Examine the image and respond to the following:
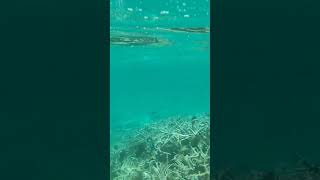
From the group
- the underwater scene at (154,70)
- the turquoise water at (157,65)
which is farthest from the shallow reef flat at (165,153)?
the turquoise water at (157,65)

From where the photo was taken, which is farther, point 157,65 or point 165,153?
point 165,153

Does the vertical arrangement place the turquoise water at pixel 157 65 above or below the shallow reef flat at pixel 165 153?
above

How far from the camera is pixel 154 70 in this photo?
14.5ft

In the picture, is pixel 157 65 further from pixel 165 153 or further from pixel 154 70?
pixel 165 153

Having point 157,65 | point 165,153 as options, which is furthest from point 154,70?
point 165,153

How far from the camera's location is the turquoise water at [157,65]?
434 centimetres

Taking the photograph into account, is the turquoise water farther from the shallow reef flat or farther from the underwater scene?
the shallow reef flat

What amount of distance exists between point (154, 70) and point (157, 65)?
5cm

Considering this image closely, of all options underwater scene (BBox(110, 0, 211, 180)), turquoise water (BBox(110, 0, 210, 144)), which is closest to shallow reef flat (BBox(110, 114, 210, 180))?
underwater scene (BBox(110, 0, 211, 180))

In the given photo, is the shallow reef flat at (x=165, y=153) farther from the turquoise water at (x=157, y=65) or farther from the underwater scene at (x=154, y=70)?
the turquoise water at (x=157, y=65)

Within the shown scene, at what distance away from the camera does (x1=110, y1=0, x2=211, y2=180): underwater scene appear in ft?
14.3
